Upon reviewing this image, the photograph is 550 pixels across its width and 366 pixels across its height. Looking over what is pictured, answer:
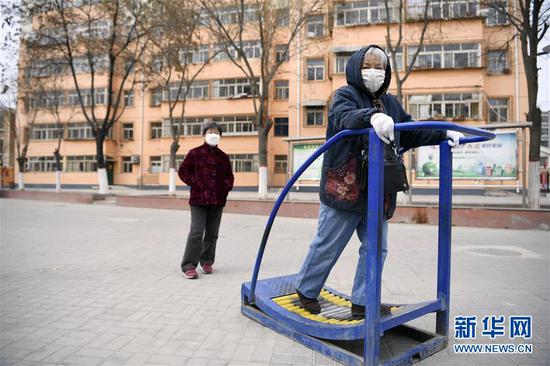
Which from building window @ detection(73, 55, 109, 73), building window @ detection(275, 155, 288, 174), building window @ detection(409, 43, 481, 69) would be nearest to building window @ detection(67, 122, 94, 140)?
building window @ detection(73, 55, 109, 73)

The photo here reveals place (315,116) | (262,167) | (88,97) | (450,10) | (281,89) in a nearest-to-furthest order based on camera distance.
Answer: (262,167) < (450,10) < (315,116) < (281,89) < (88,97)

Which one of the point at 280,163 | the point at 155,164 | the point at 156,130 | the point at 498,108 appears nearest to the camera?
the point at 498,108

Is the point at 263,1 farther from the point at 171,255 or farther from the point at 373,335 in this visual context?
the point at 373,335

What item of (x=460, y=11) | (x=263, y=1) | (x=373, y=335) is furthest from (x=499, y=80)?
(x=373, y=335)

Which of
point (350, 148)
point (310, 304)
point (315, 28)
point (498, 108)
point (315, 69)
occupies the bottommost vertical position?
point (310, 304)

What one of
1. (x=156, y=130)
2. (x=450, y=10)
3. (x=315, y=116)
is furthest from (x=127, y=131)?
(x=450, y=10)

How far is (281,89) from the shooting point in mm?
27578

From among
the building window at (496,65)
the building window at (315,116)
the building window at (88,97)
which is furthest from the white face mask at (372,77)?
the building window at (88,97)

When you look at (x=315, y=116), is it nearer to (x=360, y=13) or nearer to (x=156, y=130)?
(x=360, y=13)

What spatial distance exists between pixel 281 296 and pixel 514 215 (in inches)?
316

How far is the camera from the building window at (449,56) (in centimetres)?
2138

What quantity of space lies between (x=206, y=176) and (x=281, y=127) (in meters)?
23.4

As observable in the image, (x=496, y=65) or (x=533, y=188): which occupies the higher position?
(x=496, y=65)

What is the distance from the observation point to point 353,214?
97.9 inches
